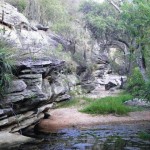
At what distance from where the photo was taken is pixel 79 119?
61.4 feet

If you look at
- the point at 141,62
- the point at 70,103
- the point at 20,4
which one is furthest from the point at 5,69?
the point at 20,4

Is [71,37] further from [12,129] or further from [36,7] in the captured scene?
[12,129]

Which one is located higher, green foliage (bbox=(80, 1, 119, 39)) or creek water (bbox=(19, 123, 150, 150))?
green foliage (bbox=(80, 1, 119, 39))

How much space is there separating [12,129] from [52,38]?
1495cm

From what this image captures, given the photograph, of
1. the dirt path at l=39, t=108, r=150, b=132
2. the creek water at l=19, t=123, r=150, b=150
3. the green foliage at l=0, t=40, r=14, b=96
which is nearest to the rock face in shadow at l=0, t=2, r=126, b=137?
the green foliage at l=0, t=40, r=14, b=96

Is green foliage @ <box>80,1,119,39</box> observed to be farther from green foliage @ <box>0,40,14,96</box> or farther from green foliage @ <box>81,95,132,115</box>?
green foliage @ <box>0,40,14,96</box>

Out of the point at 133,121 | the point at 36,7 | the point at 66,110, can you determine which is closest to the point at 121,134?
the point at 133,121

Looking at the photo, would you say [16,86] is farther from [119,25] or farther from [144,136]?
[119,25]

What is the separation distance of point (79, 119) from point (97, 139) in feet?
17.1

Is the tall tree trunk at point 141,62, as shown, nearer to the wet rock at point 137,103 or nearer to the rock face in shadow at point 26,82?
the wet rock at point 137,103

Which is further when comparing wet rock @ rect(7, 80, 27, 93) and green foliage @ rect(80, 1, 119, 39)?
green foliage @ rect(80, 1, 119, 39)

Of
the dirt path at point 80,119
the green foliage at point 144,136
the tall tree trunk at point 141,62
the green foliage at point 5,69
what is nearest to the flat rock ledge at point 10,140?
the green foliage at point 5,69

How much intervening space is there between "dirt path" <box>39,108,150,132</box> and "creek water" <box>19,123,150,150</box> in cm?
102

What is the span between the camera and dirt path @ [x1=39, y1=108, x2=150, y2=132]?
684 inches
